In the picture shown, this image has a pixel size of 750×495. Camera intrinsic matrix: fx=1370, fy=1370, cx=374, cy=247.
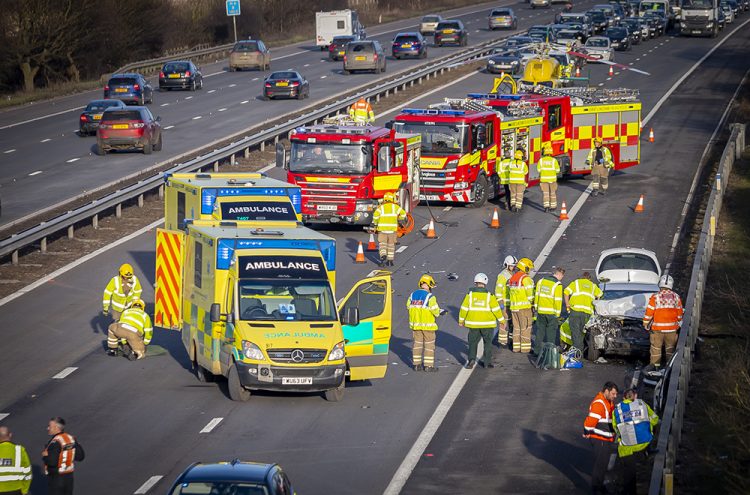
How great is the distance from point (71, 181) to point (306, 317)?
2110 cm

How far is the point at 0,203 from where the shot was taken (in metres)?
33.9

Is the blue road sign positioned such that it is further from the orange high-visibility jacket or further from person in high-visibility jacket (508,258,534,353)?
the orange high-visibility jacket

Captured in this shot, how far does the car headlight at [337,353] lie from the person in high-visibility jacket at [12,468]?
18.2 feet

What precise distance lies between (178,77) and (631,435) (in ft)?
158

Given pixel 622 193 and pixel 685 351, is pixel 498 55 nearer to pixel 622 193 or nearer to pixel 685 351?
pixel 622 193

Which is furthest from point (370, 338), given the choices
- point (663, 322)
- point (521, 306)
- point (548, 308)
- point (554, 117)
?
point (554, 117)

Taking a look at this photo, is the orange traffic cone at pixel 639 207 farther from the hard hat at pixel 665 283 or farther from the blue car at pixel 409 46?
the blue car at pixel 409 46

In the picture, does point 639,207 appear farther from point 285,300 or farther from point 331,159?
point 285,300

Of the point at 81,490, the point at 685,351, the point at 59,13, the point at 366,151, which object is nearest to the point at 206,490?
the point at 81,490

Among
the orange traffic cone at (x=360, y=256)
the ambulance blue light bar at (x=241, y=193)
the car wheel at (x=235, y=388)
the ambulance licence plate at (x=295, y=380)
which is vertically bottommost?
the orange traffic cone at (x=360, y=256)

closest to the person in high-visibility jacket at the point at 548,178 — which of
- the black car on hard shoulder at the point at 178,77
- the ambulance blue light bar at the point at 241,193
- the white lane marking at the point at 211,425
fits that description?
the ambulance blue light bar at the point at 241,193

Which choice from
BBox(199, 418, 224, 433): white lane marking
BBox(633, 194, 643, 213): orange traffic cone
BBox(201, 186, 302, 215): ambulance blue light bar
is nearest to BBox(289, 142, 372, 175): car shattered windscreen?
BBox(201, 186, 302, 215): ambulance blue light bar

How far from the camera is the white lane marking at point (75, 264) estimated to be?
25797mm

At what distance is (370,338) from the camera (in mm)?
19594
